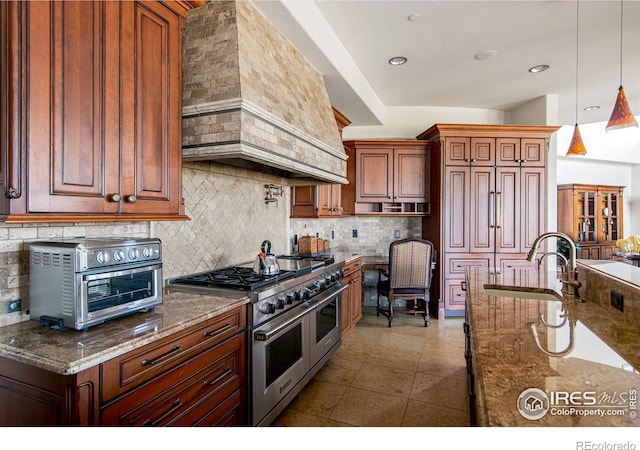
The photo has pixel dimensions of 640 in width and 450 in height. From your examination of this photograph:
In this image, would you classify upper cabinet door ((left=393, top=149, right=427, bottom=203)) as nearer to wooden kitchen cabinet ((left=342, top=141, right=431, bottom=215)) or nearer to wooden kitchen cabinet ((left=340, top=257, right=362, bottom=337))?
wooden kitchen cabinet ((left=342, top=141, right=431, bottom=215))

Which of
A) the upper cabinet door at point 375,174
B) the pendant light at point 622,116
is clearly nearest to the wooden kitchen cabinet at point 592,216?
Result: the upper cabinet door at point 375,174

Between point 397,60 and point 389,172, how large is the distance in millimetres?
1626

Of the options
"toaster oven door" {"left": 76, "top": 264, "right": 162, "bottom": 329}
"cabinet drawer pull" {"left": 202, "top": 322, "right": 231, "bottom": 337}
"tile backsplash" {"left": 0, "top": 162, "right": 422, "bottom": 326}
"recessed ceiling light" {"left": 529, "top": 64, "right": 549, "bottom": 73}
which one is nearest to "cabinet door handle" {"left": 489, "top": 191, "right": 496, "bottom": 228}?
"recessed ceiling light" {"left": 529, "top": 64, "right": 549, "bottom": 73}

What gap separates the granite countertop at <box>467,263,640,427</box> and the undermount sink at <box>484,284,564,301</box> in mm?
197

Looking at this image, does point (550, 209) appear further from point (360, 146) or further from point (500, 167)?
point (360, 146)

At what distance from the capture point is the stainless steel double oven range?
2035 mm

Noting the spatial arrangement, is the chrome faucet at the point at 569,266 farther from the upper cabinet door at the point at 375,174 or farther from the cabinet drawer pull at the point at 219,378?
the upper cabinet door at the point at 375,174

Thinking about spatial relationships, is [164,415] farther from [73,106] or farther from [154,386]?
[73,106]

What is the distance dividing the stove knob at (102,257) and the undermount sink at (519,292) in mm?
1936

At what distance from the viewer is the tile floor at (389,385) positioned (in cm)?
240

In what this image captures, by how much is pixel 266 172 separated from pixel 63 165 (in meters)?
2.02

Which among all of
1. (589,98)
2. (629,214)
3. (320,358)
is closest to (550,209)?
(589,98)

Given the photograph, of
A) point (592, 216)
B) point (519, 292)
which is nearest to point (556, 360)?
point (519, 292)
